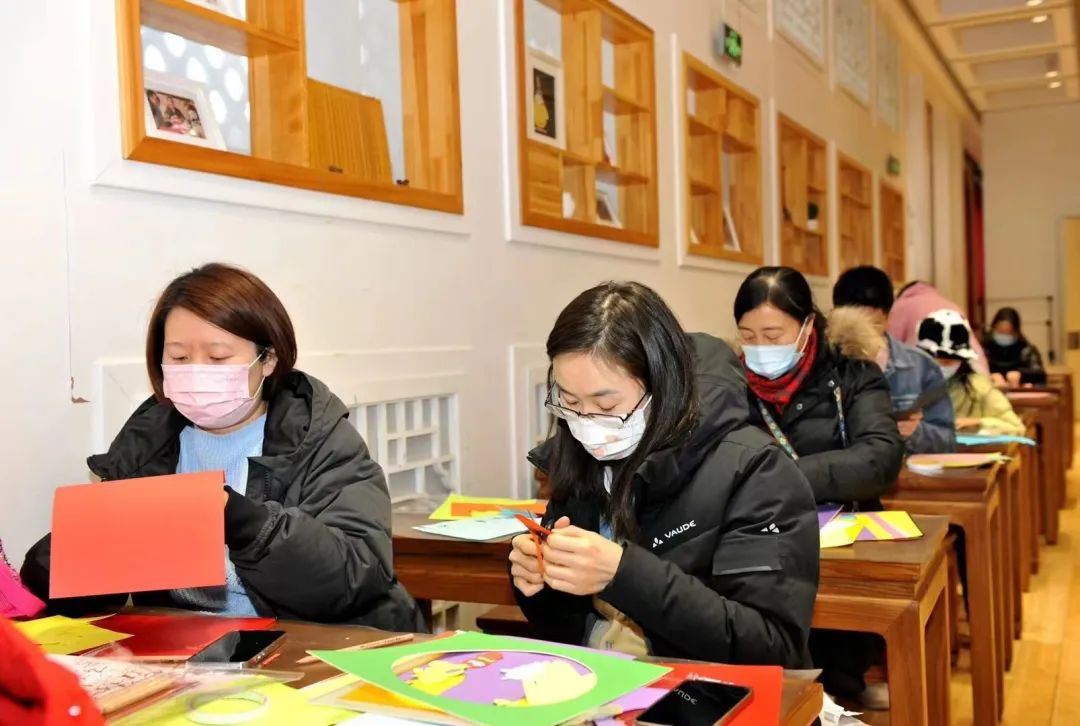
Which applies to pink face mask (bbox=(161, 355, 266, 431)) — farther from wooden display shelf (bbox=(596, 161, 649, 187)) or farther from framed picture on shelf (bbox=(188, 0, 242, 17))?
wooden display shelf (bbox=(596, 161, 649, 187))

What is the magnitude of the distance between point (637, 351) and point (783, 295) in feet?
4.75

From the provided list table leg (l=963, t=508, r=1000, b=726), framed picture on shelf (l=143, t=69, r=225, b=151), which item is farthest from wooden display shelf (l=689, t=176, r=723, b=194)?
framed picture on shelf (l=143, t=69, r=225, b=151)

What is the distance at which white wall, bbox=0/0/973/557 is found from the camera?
200cm

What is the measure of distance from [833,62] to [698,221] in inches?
111

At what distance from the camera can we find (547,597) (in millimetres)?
1781

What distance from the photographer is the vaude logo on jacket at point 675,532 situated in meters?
1.66

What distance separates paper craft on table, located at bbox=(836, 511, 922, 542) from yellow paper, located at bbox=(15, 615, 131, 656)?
4.72 ft

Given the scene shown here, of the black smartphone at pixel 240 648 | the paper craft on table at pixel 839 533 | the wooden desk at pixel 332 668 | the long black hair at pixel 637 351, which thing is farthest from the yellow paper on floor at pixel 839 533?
the black smartphone at pixel 240 648

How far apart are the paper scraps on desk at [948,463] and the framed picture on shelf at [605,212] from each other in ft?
5.65

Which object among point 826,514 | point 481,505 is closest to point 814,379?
point 826,514

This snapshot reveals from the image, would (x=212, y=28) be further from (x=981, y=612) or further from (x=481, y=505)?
(x=981, y=612)

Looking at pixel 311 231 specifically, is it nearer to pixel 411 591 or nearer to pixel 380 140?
pixel 380 140

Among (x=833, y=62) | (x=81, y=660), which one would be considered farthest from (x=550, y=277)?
(x=833, y=62)

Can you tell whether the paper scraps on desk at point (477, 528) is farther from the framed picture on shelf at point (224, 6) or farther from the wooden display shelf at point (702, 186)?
the wooden display shelf at point (702, 186)
